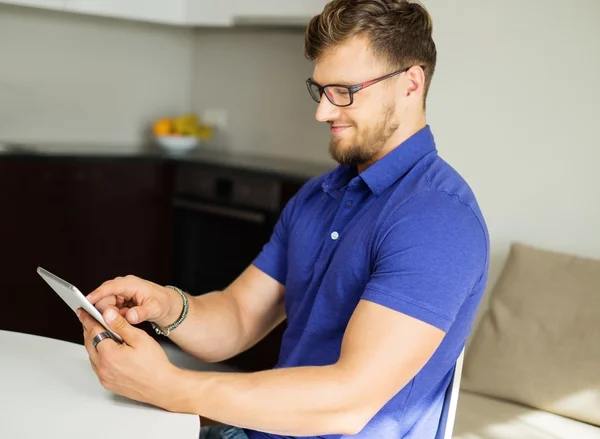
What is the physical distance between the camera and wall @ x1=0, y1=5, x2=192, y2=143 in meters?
3.75

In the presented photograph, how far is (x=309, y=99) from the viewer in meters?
3.92

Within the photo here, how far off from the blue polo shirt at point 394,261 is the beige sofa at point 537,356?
0.62 metres

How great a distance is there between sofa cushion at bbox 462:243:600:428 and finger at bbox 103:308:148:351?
1297 mm

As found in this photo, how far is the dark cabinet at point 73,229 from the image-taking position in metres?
3.31

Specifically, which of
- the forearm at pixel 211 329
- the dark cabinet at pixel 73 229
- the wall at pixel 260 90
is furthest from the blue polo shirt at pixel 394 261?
the wall at pixel 260 90

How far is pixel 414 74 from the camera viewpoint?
1.64m

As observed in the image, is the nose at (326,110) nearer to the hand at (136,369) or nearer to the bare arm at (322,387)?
the bare arm at (322,387)

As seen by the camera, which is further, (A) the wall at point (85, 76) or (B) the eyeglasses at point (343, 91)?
(A) the wall at point (85, 76)

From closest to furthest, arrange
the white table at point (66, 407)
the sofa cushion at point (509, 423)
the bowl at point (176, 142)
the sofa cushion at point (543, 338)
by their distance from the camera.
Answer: the white table at point (66, 407) → the sofa cushion at point (509, 423) → the sofa cushion at point (543, 338) → the bowl at point (176, 142)

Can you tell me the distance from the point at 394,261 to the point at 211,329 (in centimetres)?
53

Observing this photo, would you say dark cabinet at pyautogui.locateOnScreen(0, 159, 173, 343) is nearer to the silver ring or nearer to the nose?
the nose

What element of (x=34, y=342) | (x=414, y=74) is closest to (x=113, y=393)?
Answer: (x=34, y=342)

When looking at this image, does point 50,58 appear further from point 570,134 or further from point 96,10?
point 570,134

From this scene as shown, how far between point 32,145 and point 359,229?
95.7 inches
